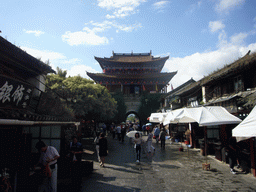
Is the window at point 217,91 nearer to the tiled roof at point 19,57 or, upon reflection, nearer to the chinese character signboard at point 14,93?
the tiled roof at point 19,57

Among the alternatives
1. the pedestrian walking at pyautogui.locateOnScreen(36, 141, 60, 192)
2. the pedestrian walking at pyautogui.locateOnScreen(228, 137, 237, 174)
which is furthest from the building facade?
the pedestrian walking at pyautogui.locateOnScreen(36, 141, 60, 192)

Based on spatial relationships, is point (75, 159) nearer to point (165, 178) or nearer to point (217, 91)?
point (165, 178)

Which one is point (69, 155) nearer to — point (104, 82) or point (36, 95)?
point (36, 95)

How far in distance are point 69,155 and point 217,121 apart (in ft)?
18.8

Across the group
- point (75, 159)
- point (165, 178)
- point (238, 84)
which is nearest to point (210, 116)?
point (165, 178)

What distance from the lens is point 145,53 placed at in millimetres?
42969

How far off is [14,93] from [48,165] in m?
2.38

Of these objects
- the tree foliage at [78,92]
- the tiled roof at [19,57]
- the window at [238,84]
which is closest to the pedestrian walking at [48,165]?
the tiled roof at [19,57]

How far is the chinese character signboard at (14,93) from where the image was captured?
506cm

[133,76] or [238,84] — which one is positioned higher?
[133,76]

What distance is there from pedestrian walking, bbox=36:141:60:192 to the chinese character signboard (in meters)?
1.68

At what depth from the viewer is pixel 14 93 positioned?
5.54 meters

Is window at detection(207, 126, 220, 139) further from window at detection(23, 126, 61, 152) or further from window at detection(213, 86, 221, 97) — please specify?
window at detection(23, 126, 61, 152)

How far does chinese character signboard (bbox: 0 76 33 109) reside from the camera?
5.06 metres
